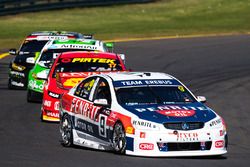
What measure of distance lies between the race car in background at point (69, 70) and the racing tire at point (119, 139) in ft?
15.3

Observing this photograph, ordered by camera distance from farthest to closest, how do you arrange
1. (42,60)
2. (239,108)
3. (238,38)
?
(238,38) < (42,60) < (239,108)

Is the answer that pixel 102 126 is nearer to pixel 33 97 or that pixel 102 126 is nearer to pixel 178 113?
pixel 178 113

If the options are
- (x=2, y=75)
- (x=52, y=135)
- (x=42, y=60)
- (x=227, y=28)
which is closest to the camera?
(x=52, y=135)

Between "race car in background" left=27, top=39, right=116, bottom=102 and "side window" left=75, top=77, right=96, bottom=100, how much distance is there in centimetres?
572

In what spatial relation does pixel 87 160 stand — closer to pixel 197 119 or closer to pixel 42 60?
pixel 197 119

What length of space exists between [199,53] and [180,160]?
20.0 meters

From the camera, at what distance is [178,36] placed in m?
39.4

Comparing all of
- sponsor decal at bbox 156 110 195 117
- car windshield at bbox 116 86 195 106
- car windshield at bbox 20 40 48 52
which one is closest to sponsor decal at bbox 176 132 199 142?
sponsor decal at bbox 156 110 195 117

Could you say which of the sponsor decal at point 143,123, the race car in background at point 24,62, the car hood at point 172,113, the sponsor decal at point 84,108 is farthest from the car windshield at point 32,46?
the sponsor decal at point 143,123

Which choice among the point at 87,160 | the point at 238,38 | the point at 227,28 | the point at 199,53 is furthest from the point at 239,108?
the point at 227,28

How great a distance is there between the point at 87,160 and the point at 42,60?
983 centimetres

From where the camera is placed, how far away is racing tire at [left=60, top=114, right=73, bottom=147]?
15.4 meters

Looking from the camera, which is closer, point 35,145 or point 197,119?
point 197,119

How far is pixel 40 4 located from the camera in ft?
150
